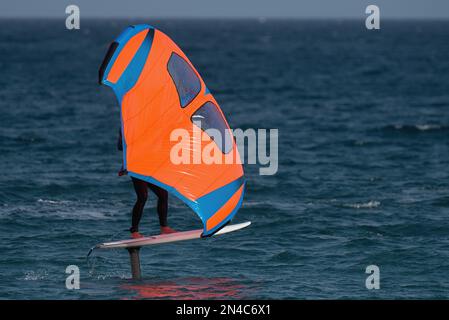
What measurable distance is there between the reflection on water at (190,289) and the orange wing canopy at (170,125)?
1.98m

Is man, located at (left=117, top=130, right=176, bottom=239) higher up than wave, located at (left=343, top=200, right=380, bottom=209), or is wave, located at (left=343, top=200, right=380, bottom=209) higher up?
man, located at (left=117, top=130, right=176, bottom=239)

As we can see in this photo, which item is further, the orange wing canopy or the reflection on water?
the reflection on water

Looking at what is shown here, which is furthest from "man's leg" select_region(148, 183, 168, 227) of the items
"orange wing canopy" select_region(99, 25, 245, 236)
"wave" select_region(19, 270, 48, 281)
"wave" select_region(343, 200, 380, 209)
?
"wave" select_region(343, 200, 380, 209)

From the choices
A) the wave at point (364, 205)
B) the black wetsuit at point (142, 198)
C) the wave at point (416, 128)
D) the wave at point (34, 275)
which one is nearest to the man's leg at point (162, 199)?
the black wetsuit at point (142, 198)

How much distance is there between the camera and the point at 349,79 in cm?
8394

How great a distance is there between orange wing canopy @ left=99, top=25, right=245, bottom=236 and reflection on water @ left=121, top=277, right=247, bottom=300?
198cm

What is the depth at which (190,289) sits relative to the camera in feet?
63.8

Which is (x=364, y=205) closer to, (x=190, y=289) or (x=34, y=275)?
(x=190, y=289)

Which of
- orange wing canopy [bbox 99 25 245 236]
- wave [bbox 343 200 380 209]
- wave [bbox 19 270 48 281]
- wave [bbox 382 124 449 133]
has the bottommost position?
wave [bbox 19 270 48 281]

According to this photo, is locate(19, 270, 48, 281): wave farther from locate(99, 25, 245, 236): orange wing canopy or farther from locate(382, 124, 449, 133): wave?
locate(382, 124, 449, 133): wave

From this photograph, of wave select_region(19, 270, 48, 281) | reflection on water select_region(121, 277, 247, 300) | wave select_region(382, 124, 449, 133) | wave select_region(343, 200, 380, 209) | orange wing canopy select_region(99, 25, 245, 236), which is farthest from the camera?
wave select_region(382, 124, 449, 133)

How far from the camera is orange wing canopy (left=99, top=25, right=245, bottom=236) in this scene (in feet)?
56.0

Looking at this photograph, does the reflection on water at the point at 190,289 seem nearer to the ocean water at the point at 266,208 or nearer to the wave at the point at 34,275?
the ocean water at the point at 266,208
